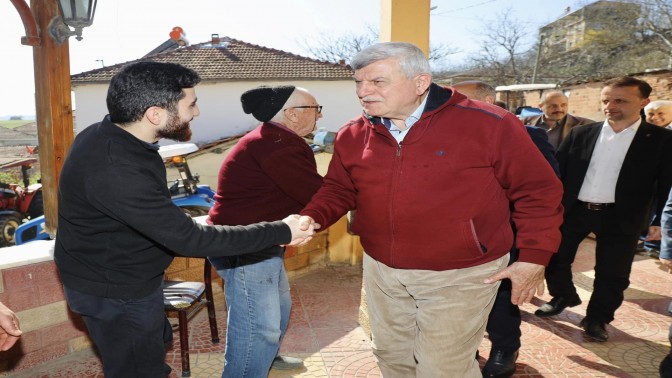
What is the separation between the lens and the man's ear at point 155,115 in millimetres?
1816

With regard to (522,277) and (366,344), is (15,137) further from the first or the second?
(522,277)

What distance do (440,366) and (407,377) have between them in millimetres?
301

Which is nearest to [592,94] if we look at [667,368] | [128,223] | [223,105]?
[667,368]

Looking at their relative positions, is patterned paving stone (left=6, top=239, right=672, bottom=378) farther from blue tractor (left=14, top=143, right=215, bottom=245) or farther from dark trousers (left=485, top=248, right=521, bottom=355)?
blue tractor (left=14, top=143, right=215, bottom=245)

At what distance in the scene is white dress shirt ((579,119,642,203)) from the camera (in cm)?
354

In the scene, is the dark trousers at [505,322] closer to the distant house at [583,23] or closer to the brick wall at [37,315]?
the brick wall at [37,315]

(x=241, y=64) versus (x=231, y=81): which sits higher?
(x=241, y=64)

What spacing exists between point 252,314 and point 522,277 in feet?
4.46

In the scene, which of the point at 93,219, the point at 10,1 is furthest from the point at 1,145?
the point at 93,219

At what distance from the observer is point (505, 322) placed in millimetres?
3090

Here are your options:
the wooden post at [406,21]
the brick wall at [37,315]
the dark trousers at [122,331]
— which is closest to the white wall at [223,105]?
the wooden post at [406,21]

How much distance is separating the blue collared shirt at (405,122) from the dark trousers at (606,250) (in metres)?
2.28

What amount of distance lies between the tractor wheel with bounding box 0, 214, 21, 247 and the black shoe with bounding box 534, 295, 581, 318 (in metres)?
9.80

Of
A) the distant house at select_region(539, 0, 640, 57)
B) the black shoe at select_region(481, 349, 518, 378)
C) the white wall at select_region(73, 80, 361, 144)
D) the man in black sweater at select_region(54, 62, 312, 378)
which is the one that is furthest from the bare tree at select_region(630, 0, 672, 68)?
the man in black sweater at select_region(54, 62, 312, 378)
